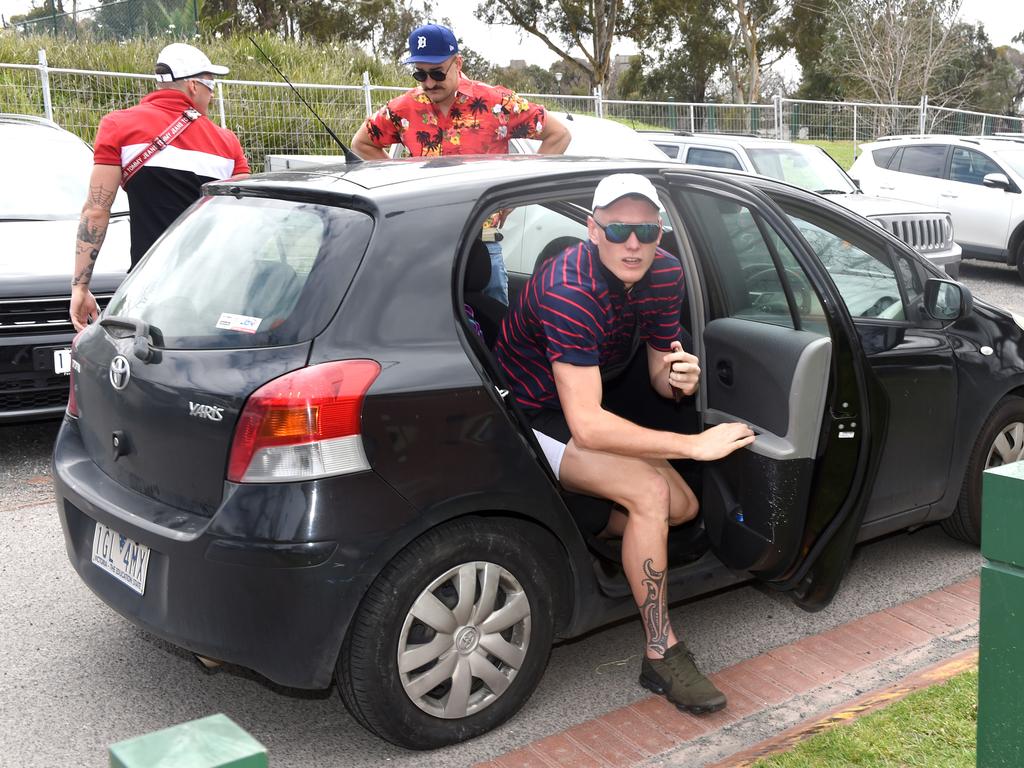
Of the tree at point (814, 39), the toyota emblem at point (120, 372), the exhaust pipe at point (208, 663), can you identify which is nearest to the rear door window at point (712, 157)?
the exhaust pipe at point (208, 663)

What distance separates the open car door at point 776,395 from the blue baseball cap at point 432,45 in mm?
1798

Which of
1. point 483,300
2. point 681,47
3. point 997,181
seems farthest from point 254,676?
point 681,47

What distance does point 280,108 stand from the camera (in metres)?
14.6

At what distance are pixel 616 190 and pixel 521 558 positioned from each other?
1.11m

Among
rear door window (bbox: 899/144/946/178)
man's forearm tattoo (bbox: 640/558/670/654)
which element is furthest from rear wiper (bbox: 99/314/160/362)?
rear door window (bbox: 899/144/946/178)

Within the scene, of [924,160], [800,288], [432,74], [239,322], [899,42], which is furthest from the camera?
[899,42]

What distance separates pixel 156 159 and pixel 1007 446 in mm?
3831

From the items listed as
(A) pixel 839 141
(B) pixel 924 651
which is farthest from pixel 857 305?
(A) pixel 839 141

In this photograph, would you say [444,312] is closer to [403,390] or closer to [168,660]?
[403,390]

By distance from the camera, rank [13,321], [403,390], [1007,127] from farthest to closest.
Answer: [1007,127]
[13,321]
[403,390]

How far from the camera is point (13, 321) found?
18.5 feet

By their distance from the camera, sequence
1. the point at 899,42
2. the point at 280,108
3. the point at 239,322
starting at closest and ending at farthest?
the point at 239,322, the point at 280,108, the point at 899,42

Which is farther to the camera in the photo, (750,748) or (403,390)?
(750,748)

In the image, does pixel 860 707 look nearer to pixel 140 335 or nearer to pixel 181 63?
pixel 140 335
